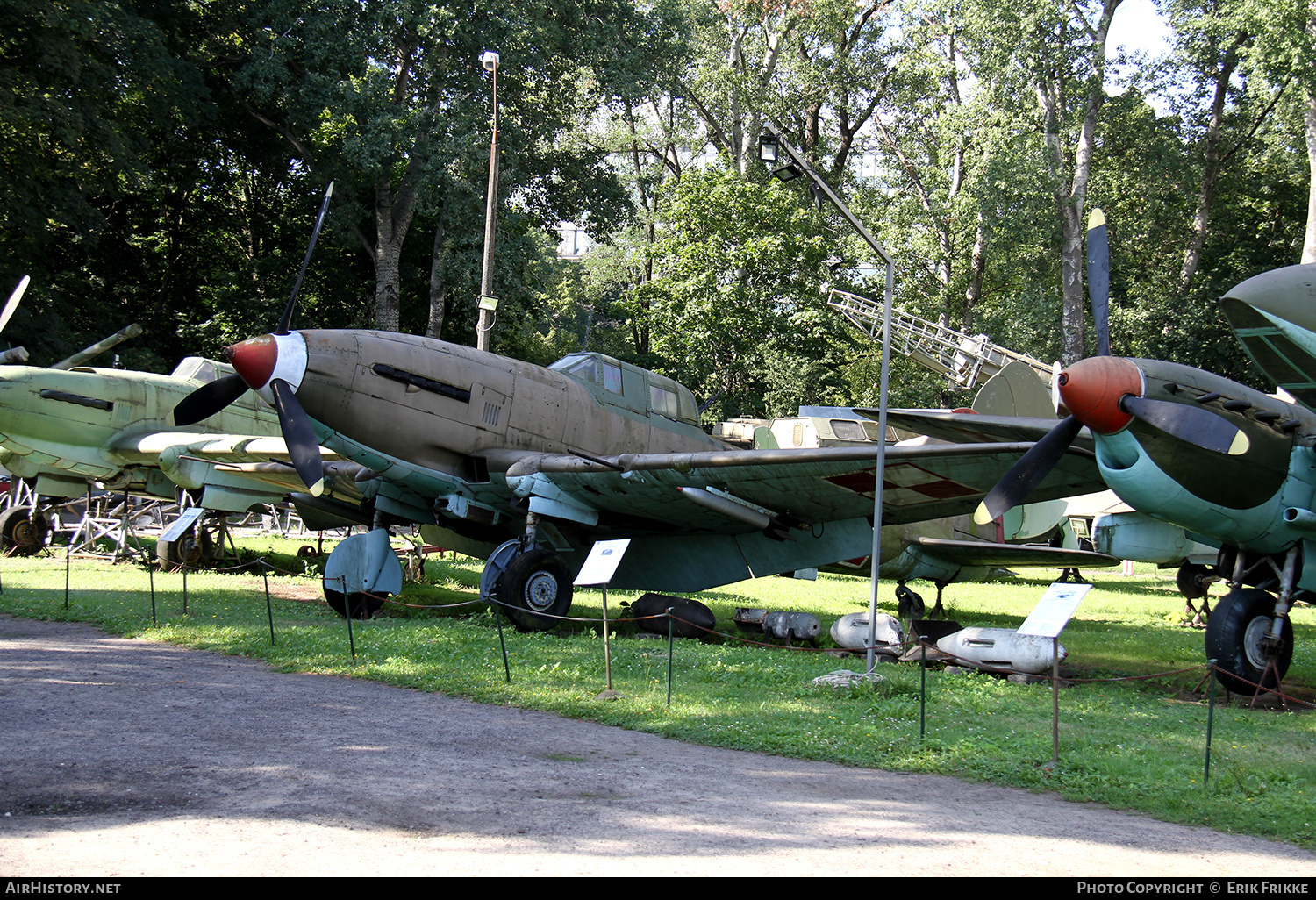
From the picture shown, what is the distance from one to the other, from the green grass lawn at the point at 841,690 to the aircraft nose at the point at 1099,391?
2.54 m

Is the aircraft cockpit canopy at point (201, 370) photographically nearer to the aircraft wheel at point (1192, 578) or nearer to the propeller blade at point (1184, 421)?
the propeller blade at point (1184, 421)

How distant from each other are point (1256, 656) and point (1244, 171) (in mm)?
34261

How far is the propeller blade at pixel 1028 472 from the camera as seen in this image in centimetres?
924

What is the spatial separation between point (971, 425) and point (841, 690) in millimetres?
4767

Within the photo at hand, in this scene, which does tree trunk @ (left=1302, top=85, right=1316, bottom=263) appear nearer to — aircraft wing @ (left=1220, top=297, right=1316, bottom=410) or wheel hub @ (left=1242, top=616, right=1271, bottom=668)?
aircraft wing @ (left=1220, top=297, right=1316, bottom=410)

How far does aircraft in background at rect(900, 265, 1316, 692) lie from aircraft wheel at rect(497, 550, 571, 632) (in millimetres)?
5755

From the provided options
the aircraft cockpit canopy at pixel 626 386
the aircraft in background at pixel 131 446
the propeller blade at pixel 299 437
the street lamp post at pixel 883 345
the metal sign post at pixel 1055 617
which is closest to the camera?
the metal sign post at pixel 1055 617

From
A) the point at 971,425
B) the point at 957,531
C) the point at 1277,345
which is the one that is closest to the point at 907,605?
the point at 957,531

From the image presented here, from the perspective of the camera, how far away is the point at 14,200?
24266 millimetres

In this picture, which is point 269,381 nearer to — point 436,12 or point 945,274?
point 436,12

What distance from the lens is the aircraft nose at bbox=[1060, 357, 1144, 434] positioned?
9289 millimetres

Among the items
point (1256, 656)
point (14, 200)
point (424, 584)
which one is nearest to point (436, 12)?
point (14, 200)

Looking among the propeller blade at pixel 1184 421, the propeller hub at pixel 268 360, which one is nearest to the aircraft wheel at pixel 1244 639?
the propeller blade at pixel 1184 421

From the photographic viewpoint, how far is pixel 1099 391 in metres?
9.30
